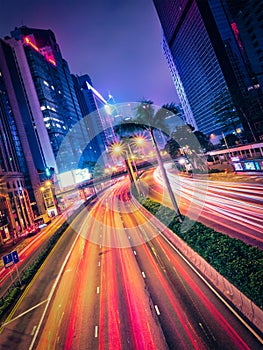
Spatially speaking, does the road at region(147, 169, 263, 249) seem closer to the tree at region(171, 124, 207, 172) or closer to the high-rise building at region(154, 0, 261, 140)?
the tree at region(171, 124, 207, 172)

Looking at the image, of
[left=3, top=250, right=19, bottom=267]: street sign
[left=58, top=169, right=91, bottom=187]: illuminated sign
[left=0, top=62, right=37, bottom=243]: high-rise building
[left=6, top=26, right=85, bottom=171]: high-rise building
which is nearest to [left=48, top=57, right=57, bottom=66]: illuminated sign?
[left=6, top=26, right=85, bottom=171]: high-rise building

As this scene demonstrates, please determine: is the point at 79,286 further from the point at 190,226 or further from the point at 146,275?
the point at 190,226

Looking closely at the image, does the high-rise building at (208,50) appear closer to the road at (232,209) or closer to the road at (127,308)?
the road at (232,209)

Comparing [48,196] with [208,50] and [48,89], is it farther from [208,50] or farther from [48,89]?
[208,50]

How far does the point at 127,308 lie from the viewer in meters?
14.1

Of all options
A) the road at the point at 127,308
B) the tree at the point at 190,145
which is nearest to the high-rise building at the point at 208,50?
the tree at the point at 190,145

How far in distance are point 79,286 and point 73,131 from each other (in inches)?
5989

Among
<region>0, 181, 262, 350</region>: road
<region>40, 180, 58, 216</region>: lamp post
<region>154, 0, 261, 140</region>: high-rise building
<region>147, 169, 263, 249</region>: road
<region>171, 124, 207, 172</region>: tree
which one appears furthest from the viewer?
<region>154, 0, 261, 140</region>: high-rise building

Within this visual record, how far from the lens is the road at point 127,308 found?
10.7 meters

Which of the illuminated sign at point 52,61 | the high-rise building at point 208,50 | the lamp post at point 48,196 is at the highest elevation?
the illuminated sign at point 52,61

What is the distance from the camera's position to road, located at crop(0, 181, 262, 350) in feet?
35.0

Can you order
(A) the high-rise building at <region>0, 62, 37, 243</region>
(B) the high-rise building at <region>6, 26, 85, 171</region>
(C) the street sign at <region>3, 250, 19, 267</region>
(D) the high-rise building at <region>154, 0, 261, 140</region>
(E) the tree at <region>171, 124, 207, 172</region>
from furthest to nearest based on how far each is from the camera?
(D) the high-rise building at <region>154, 0, 261, 140</region> < (B) the high-rise building at <region>6, 26, 85, 171</region> < (E) the tree at <region>171, 124, 207, 172</region> < (A) the high-rise building at <region>0, 62, 37, 243</region> < (C) the street sign at <region>3, 250, 19, 267</region>

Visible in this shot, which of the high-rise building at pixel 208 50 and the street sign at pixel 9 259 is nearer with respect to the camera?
the street sign at pixel 9 259

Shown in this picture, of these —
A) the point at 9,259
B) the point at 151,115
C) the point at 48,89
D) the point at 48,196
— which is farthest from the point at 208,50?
the point at 9,259
